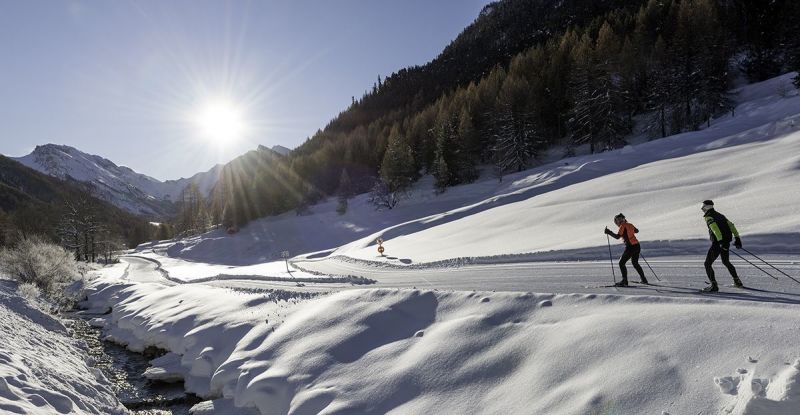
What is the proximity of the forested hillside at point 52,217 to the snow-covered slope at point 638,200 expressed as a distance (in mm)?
29236

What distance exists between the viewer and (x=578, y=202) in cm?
2488

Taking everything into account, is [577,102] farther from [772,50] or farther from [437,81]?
[437,81]

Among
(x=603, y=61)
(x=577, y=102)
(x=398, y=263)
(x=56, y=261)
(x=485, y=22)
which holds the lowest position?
(x=398, y=263)

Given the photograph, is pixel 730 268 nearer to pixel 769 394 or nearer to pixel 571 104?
pixel 769 394

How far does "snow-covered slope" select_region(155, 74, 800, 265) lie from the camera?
579 inches

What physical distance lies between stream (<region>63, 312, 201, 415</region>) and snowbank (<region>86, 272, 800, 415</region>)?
514 millimetres

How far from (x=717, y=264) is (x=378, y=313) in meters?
9.27

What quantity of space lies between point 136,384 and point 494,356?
498 inches

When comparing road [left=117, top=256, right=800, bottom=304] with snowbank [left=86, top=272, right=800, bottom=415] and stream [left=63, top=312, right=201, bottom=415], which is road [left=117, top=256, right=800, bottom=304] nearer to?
snowbank [left=86, top=272, right=800, bottom=415]

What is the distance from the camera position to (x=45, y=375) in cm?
1002

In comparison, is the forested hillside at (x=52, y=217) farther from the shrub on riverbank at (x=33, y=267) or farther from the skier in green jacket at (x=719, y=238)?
the skier in green jacket at (x=719, y=238)

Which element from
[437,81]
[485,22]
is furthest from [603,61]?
[485,22]

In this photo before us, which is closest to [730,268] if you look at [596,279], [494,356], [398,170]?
[596,279]

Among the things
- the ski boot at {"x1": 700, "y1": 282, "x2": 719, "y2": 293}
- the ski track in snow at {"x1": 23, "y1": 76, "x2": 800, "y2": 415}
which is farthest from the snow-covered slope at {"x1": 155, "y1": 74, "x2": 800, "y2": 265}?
the ski boot at {"x1": 700, "y1": 282, "x2": 719, "y2": 293}
